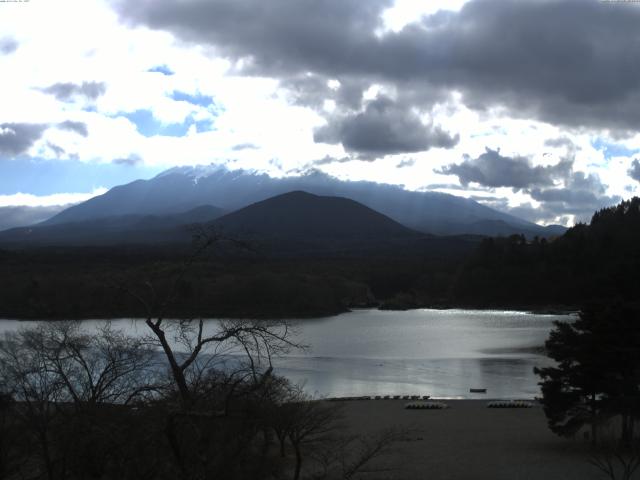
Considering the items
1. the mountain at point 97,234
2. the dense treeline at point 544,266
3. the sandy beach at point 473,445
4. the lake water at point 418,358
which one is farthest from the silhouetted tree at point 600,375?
the mountain at point 97,234

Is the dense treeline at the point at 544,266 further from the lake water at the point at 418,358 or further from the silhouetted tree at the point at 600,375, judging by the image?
the silhouetted tree at the point at 600,375

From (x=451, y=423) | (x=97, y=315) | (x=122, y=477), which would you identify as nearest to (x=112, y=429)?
(x=122, y=477)

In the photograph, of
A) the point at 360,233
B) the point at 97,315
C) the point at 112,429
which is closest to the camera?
the point at 112,429

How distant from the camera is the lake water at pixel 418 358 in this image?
92.0 feet

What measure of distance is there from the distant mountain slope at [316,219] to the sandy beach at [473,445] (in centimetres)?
12713

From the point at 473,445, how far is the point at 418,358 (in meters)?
21.0

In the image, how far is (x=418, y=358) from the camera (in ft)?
122

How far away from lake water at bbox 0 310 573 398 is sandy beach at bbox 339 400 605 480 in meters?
4.37

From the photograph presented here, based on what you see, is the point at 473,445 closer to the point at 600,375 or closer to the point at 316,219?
the point at 600,375

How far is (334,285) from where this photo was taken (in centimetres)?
8006

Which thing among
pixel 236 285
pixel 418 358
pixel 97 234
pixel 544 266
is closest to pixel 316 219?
pixel 97 234

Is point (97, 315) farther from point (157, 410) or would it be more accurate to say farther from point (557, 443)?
point (157, 410)

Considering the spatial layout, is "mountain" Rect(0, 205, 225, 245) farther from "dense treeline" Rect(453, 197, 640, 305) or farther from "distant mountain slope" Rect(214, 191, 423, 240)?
"dense treeline" Rect(453, 197, 640, 305)

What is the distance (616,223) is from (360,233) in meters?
79.4
